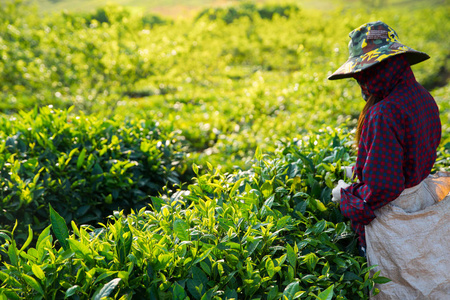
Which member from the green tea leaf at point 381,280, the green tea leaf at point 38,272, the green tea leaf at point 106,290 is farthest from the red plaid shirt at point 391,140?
the green tea leaf at point 38,272

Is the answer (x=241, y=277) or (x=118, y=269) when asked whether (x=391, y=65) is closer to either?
(x=241, y=277)

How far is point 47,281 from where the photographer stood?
1.48m

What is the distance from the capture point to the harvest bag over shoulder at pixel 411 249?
182 cm

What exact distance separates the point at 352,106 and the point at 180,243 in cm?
509

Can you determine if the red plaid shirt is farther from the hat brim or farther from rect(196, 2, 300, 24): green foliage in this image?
rect(196, 2, 300, 24): green foliage

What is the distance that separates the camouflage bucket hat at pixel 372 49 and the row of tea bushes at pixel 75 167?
6.37 ft

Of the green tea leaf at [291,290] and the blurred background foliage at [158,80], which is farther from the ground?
the blurred background foliage at [158,80]

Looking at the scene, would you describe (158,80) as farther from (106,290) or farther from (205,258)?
(106,290)

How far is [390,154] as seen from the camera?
1659mm

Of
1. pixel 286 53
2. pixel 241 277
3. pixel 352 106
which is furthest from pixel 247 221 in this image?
pixel 286 53

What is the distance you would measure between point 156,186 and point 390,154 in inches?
92.6

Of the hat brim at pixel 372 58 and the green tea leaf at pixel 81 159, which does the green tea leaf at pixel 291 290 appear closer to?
the hat brim at pixel 372 58

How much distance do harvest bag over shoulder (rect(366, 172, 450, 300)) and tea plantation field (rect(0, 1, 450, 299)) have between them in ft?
0.45

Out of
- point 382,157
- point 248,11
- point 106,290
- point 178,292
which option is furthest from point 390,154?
point 248,11
